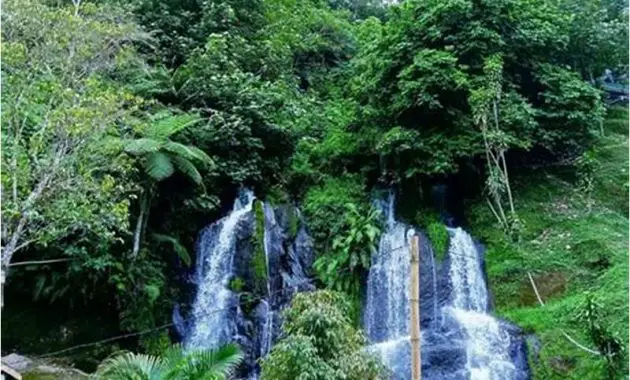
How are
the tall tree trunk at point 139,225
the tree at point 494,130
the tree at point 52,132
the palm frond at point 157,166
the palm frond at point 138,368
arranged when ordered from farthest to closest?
the tree at point 494,130, the tall tree trunk at point 139,225, the palm frond at point 157,166, the tree at point 52,132, the palm frond at point 138,368

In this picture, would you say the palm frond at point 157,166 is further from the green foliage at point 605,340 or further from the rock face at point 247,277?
the green foliage at point 605,340

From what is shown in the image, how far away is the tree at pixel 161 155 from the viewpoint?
1202 centimetres

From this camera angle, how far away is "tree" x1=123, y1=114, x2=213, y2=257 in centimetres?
1202

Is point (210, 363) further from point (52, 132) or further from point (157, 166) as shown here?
point (157, 166)

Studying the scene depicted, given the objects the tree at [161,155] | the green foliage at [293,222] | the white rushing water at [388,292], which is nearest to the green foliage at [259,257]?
the green foliage at [293,222]

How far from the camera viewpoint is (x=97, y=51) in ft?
34.1

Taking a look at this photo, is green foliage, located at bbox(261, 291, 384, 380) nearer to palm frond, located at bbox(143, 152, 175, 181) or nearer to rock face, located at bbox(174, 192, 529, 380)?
rock face, located at bbox(174, 192, 529, 380)

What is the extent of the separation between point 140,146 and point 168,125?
121 centimetres

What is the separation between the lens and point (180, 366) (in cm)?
657

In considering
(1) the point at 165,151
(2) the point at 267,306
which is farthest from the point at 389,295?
(1) the point at 165,151

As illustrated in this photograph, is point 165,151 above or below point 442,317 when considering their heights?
above

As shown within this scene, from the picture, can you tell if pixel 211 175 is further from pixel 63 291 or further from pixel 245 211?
pixel 63 291

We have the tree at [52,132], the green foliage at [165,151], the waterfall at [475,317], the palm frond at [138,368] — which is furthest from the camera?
the green foliage at [165,151]

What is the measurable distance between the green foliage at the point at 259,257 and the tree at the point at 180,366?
22.4 feet
